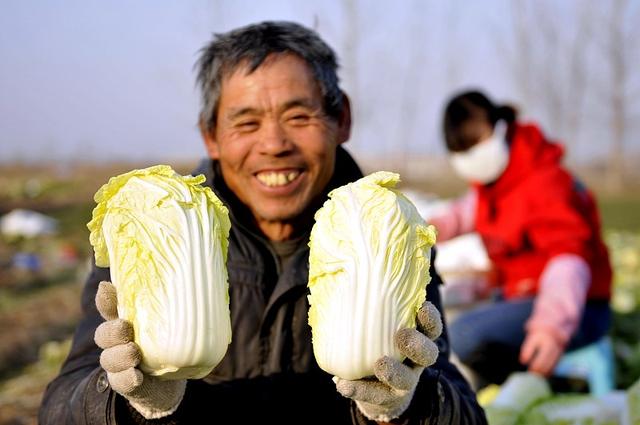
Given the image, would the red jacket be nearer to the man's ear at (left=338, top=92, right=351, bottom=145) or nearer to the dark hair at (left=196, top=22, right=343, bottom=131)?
the man's ear at (left=338, top=92, right=351, bottom=145)

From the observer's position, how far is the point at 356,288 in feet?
7.15

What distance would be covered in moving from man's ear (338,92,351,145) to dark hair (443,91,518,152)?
87.3 inches

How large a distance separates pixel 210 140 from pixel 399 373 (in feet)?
5.60

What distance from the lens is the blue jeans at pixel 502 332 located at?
15.8 feet

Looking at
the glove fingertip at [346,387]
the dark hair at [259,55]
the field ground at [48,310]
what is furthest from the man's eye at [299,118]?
the field ground at [48,310]

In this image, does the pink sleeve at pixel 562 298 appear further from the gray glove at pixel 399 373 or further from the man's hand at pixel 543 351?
the gray glove at pixel 399 373

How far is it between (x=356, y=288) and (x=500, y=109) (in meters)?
3.63

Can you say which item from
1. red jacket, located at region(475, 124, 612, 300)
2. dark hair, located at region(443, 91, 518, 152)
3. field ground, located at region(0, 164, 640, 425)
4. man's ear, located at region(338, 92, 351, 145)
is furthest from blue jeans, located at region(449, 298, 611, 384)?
man's ear, located at region(338, 92, 351, 145)

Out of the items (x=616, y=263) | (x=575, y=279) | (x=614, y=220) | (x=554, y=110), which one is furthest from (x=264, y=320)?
(x=554, y=110)

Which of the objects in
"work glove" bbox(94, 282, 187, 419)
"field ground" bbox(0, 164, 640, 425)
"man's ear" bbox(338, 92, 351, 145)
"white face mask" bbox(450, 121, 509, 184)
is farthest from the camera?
"field ground" bbox(0, 164, 640, 425)

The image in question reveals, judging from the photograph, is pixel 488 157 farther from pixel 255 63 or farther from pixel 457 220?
pixel 255 63

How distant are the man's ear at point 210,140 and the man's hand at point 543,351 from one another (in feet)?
8.59

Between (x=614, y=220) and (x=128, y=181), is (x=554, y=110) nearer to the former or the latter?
(x=614, y=220)

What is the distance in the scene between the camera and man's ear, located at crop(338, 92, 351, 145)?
3.21 meters
